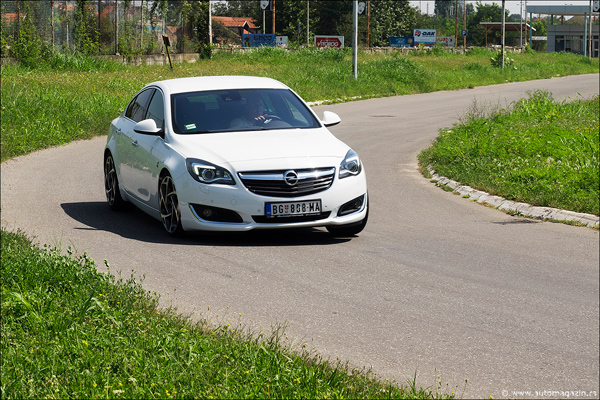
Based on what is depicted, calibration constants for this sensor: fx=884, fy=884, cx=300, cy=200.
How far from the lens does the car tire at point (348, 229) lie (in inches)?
359

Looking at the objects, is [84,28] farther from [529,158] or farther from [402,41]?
[402,41]

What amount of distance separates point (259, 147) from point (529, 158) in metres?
6.66

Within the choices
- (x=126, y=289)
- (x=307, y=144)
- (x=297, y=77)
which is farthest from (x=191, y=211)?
(x=297, y=77)

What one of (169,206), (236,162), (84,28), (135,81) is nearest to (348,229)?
(236,162)

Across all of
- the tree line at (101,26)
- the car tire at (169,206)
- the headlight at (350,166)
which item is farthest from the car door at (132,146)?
the tree line at (101,26)

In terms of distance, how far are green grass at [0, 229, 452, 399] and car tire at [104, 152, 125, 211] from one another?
422 centimetres

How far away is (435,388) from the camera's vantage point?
5078 millimetres

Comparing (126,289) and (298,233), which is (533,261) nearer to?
(298,233)

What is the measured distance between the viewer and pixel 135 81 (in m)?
28.2

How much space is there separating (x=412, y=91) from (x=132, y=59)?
485 inches

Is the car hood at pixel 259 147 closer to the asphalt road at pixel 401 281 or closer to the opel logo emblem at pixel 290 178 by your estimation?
the opel logo emblem at pixel 290 178

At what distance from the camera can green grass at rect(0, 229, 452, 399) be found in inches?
183

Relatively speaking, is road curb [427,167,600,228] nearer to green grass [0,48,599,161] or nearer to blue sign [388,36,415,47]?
green grass [0,48,599,161]

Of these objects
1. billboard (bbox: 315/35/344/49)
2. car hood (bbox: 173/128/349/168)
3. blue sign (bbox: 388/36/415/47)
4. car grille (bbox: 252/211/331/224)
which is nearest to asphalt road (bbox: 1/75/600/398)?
car grille (bbox: 252/211/331/224)
